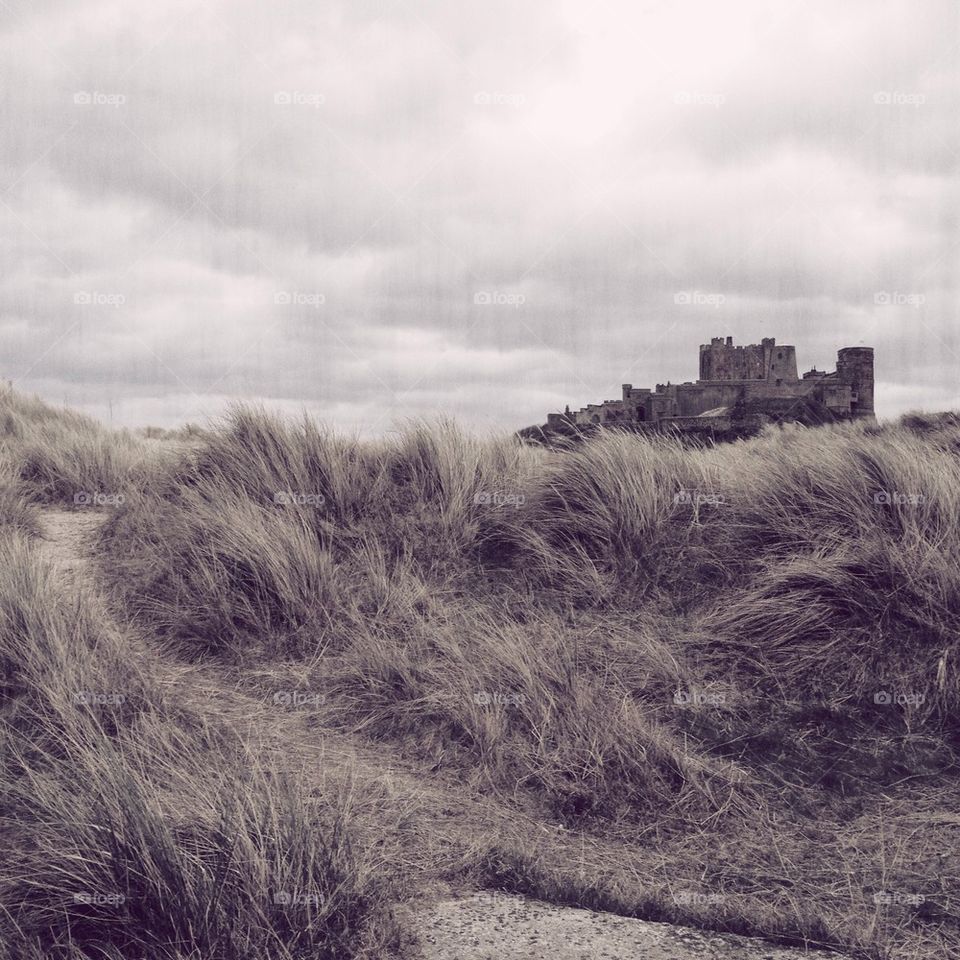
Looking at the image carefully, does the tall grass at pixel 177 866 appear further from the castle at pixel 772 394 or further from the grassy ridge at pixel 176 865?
the castle at pixel 772 394

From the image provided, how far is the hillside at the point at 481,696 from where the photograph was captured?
2.44m

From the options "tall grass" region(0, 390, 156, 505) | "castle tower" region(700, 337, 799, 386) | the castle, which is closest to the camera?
"tall grass" region(0, 390, 156, 505)

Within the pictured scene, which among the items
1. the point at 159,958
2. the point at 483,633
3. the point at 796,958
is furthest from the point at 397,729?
the point at 796,958

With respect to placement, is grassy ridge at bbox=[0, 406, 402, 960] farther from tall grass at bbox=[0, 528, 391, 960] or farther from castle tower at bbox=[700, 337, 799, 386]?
castle tower at bbox=[700, 337, 799, 386]

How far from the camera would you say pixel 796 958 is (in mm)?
2383

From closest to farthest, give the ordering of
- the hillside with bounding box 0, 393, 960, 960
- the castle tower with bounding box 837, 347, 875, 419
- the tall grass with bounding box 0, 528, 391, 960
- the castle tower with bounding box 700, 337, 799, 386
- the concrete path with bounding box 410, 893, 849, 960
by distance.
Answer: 1. the tall grass with bounding box 0, 528, 391, 960
2. the concrete path with bounding box 410, 893, 849, 960
3. the hillside with bounding box 0, 393, 960, 960
4. the castle tower with bounding box 837, 347, 875, 419
5. the castle tower with bounding box 700, 337, 799, 386

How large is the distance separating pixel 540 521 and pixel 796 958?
11.1 feet

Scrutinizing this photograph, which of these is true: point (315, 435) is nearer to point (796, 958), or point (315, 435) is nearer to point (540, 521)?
point (540, 521)

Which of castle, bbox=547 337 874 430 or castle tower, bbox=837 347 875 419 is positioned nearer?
castle, bbox=547 337 874 430

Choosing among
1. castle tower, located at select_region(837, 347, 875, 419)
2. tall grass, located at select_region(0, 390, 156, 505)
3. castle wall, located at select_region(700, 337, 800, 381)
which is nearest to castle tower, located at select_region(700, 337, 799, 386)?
castle wall, located at select_region(700, 337, 800, 381)

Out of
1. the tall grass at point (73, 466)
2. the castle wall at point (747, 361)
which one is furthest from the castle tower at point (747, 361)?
the tall grass at point (73, 466)

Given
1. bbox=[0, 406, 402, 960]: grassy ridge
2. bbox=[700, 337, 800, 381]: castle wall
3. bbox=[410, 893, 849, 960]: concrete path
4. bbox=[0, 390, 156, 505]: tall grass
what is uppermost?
bbox=[700, 337, 800, 381]: castle wall

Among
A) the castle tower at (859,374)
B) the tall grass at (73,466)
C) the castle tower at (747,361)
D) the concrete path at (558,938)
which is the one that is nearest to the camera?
the concrete path at (558,938)

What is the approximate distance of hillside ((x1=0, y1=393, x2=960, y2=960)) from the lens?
7.99ft
